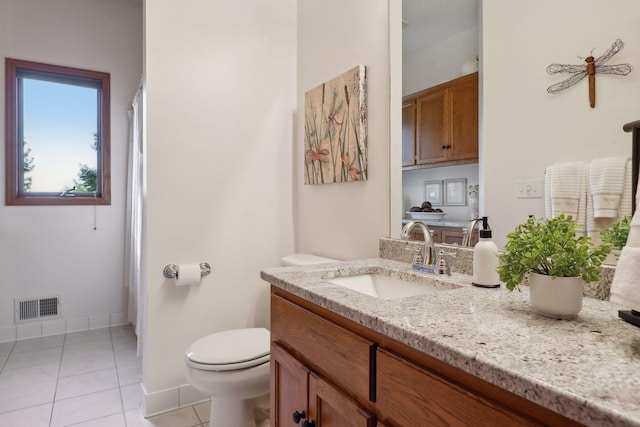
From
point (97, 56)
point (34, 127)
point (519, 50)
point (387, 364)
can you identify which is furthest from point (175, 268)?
point (97, 56)

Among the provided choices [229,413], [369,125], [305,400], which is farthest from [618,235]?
[229,413]

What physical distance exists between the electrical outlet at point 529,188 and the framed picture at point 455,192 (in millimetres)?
243

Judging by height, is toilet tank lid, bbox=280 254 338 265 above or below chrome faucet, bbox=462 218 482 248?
below

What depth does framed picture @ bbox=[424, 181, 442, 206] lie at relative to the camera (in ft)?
5.01

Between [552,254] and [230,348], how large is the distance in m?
1.38

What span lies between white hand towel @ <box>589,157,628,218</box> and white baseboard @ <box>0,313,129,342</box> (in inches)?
140

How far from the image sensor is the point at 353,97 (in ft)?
5.96

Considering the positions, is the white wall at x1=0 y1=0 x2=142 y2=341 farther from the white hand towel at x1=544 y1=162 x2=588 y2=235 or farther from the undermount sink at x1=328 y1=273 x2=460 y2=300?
the white hand towel at x1=544 y1=162 x2=588 y2=235

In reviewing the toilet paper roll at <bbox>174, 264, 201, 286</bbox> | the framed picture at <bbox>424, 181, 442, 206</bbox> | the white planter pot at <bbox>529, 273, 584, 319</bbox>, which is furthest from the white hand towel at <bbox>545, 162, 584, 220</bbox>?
the toilet paper roll at <bbox>174, 264, 201, 286</bbox>

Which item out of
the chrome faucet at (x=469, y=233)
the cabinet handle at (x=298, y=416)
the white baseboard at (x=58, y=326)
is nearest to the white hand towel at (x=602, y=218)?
the chrome faucet at (x=469, y=233)

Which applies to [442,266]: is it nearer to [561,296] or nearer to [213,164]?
[561,296]

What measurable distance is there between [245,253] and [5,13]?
2740mm

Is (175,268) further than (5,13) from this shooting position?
No

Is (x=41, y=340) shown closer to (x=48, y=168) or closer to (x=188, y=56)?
(x=48, y=168)
